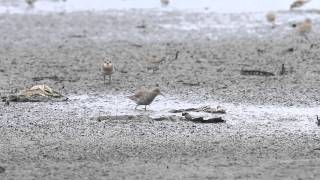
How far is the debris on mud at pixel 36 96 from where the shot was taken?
38.4ft

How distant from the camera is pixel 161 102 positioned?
11961mm

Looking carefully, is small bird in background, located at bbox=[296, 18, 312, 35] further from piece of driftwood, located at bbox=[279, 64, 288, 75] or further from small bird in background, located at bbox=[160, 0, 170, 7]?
small bird in background, located at bbox=[160, 0, 170, 7]

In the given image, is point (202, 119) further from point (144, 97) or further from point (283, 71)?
point (283, 71)

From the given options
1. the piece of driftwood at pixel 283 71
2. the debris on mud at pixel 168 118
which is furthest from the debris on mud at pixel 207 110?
the piece of driftwood at pixel 283 71

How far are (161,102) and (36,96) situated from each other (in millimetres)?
1728

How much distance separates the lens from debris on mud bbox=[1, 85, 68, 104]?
11.7 meters

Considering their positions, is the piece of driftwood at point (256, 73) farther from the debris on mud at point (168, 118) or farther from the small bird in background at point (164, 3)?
the small bird in background at point (164, 3)

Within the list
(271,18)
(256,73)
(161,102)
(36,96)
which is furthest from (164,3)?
(36,96)

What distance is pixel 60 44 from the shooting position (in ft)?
61.5

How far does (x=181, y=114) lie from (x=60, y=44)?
338 inches

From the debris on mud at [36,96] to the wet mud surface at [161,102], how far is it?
202 mm

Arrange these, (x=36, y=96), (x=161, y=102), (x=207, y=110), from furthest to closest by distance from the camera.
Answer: (x=161, y=102) → (x=36, y=96) → (x=207, y=110)

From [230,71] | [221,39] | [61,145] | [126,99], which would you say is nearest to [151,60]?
[230,71]

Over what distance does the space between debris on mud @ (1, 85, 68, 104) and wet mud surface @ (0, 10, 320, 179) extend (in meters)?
0.20
